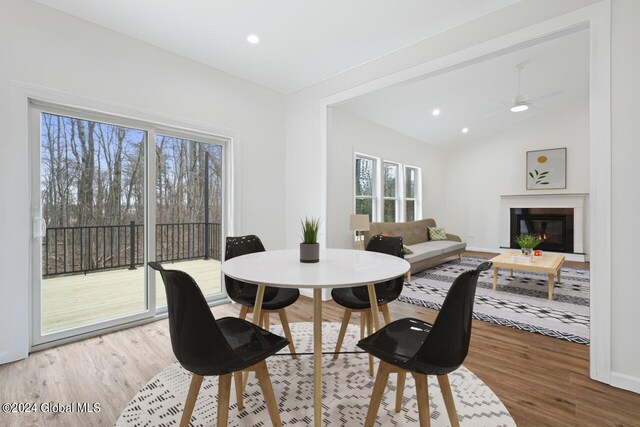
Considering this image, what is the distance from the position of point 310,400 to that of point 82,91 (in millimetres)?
2953

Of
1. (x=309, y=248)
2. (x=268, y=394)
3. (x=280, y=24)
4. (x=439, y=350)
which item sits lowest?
(x=268, y=394)

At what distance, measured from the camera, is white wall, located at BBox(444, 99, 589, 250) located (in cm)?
637

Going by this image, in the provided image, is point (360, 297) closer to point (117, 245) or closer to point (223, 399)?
point (223, 399)

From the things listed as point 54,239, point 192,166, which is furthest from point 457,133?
point 54,239

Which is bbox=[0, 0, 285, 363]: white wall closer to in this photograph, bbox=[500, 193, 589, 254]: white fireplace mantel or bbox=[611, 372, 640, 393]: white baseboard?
bbox=[611, 372, 640, 393]: white baseboard

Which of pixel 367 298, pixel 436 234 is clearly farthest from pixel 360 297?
pixel 436 234

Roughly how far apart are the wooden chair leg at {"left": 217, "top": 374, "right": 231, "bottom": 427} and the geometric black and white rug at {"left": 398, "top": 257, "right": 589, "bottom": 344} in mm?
2780

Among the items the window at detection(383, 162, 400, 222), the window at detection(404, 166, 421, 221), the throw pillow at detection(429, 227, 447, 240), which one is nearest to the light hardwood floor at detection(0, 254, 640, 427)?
the window at detection(383, 162, 400, 222)

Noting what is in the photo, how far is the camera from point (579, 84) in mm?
5414

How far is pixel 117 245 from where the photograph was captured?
288 cm

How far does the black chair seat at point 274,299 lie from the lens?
6.72ft

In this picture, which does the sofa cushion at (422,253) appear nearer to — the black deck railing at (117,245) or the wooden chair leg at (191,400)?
the black deck railing at (117,245)

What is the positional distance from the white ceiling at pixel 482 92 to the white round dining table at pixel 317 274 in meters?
2.39

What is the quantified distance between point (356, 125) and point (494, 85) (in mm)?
2375
